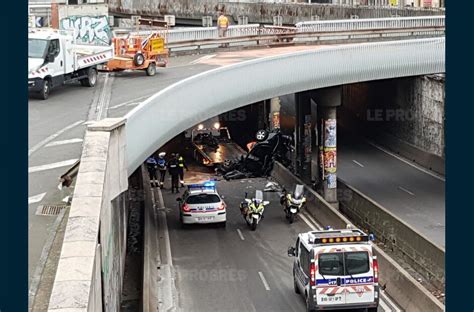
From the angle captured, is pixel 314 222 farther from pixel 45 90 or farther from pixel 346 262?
pixel 346 262

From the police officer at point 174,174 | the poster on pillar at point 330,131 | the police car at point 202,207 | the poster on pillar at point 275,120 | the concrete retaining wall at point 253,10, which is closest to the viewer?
the police car at point 202,207

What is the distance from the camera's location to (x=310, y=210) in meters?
29.6

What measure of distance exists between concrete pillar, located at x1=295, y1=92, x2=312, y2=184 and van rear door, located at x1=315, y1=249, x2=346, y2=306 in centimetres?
1897

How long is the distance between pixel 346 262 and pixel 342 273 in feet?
0.89

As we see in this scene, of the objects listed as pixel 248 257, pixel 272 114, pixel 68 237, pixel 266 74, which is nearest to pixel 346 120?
pixel 272 114

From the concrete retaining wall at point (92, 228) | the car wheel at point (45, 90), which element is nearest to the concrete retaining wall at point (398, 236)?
the concrete retaining wall at point (92, 228)

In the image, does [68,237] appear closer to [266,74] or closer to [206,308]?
[206,308]

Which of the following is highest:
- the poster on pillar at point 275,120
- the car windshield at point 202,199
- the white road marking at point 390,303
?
the poster on pillar at point 275,120

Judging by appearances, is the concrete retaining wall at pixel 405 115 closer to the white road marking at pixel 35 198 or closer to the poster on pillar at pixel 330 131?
the poster on pillar at pixel 330 131

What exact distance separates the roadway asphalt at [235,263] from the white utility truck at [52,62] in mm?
5918

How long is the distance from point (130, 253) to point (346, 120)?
28637 millimetres

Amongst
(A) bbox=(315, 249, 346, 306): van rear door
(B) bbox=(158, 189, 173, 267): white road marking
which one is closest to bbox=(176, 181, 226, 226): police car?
(B) bbox=(158, 189, 173, 267): white road marking

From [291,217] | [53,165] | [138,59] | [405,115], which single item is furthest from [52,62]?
[405,115]

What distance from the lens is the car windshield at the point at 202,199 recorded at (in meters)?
26.5
